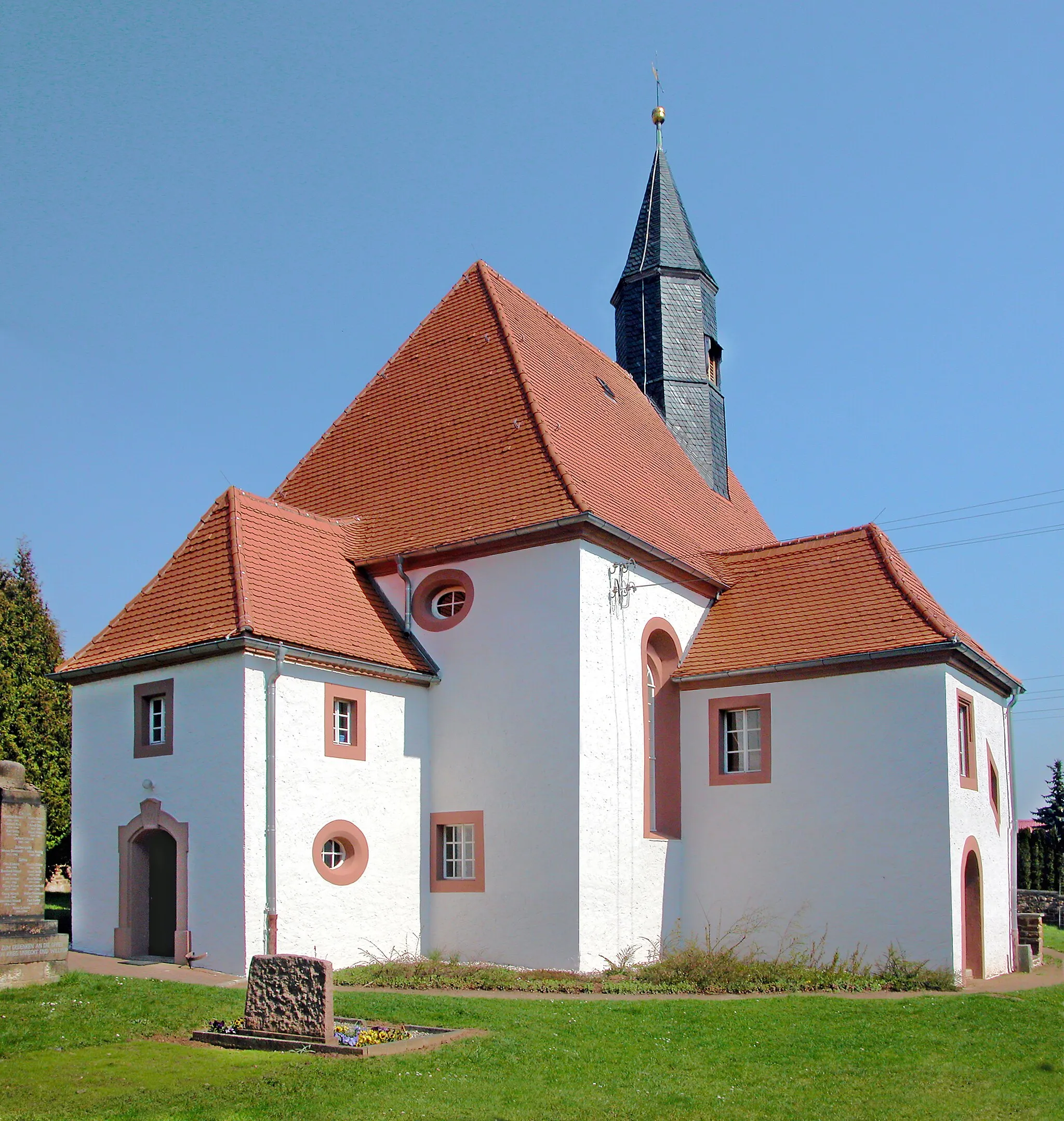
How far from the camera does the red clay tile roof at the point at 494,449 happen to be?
18094 mm

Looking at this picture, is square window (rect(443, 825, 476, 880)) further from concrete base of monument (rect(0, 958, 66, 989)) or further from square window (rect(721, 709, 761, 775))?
concrete base of monument (rect(0, 958, 66, 989))

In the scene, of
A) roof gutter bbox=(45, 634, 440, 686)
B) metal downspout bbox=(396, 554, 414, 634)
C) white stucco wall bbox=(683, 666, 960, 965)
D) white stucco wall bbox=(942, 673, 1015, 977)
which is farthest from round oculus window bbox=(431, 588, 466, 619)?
white stucco wall bbox=(942, 673, 1015, 977)

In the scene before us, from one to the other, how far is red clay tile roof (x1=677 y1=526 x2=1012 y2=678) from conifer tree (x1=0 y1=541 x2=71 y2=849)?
1431 cm

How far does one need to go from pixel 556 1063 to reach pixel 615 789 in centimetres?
738

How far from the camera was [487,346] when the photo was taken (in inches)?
818

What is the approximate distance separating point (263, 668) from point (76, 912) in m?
4.71

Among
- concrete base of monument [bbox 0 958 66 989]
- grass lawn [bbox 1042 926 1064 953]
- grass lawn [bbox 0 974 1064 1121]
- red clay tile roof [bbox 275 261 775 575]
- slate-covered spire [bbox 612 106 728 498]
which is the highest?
slate-covered spire [bbox 612 106 728 498]

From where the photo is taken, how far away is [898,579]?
18203 mm

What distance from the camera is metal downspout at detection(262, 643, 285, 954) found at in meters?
14.8

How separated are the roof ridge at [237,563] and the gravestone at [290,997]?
5224mm

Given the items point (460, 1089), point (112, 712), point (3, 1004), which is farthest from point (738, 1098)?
point (112, 712)

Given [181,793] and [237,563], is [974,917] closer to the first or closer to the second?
[181,793]

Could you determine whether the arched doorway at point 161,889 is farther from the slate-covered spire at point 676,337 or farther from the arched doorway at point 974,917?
the slate-covered spire at point 676,337

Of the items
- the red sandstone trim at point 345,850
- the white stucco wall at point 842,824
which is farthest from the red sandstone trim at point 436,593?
the white stucco wall at point 842,824
